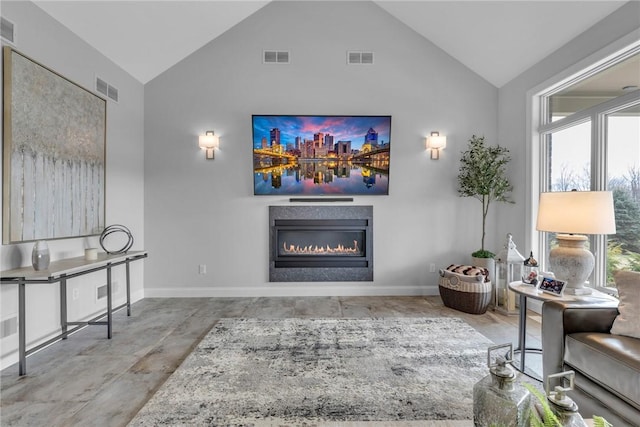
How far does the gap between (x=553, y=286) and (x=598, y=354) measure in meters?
0.75

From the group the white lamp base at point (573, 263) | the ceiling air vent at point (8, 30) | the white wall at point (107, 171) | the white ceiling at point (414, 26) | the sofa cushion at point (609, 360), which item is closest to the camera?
the sofa cushion at point (609, 360)

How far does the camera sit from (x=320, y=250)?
4.57 m

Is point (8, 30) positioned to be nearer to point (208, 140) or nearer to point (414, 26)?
point (208, 140)

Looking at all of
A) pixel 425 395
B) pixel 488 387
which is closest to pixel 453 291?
pixel 425 395

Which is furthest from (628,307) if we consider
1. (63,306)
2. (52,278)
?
(63,306)

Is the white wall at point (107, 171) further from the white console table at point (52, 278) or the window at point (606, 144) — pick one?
the window at point (606, 144)

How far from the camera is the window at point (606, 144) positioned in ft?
9.00

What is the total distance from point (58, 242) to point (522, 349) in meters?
4.28

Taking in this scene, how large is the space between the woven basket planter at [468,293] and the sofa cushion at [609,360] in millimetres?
1782

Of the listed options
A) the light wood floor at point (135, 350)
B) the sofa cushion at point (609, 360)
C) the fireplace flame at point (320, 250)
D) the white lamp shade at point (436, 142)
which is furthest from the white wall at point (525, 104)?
the sofa cushion at point (609, 360)

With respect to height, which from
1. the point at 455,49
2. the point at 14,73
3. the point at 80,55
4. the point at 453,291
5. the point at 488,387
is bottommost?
the point at 453,291

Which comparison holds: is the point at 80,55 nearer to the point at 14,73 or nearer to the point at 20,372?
the point at 14,73

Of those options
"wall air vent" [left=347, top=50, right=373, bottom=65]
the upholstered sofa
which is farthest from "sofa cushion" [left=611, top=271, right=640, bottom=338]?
"wall air vent" [left=347, top=50, right=373, bottom=65]

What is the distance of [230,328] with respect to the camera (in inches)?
125
